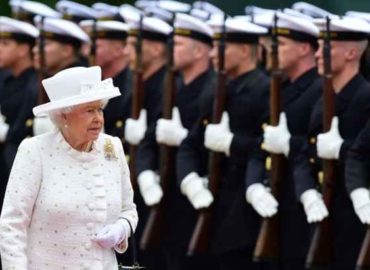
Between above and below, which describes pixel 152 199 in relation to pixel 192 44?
below

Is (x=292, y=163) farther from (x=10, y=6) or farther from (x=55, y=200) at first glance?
(x=10, y=6)

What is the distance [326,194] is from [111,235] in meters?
4.49

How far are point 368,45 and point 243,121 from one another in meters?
1.41

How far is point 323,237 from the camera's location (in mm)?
14141

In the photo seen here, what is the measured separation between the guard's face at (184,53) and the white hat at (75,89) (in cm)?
621

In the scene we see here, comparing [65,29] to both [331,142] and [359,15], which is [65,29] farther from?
[331,142]

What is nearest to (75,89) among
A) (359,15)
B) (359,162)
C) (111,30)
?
(359,162)

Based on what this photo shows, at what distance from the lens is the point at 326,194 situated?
559 inches

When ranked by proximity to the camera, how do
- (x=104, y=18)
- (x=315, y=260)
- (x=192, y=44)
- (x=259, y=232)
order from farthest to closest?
(x=104, y=18) → (x=192, y=44) → (x=259, y=232) → (x=315, y=260)

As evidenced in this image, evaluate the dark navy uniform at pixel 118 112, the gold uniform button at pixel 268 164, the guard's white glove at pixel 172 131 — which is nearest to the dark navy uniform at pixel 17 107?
the dark navy uniform at pixel 118 112

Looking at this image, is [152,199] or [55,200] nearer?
[55,200]

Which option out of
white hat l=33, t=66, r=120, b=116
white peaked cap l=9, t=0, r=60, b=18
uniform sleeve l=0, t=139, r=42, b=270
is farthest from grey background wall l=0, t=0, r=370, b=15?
uniform sleeve l=0, t=139, r=42, b=270

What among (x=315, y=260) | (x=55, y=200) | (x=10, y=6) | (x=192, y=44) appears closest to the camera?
(x=55, y=200)

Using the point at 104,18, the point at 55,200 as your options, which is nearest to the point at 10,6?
the point at 104,18
